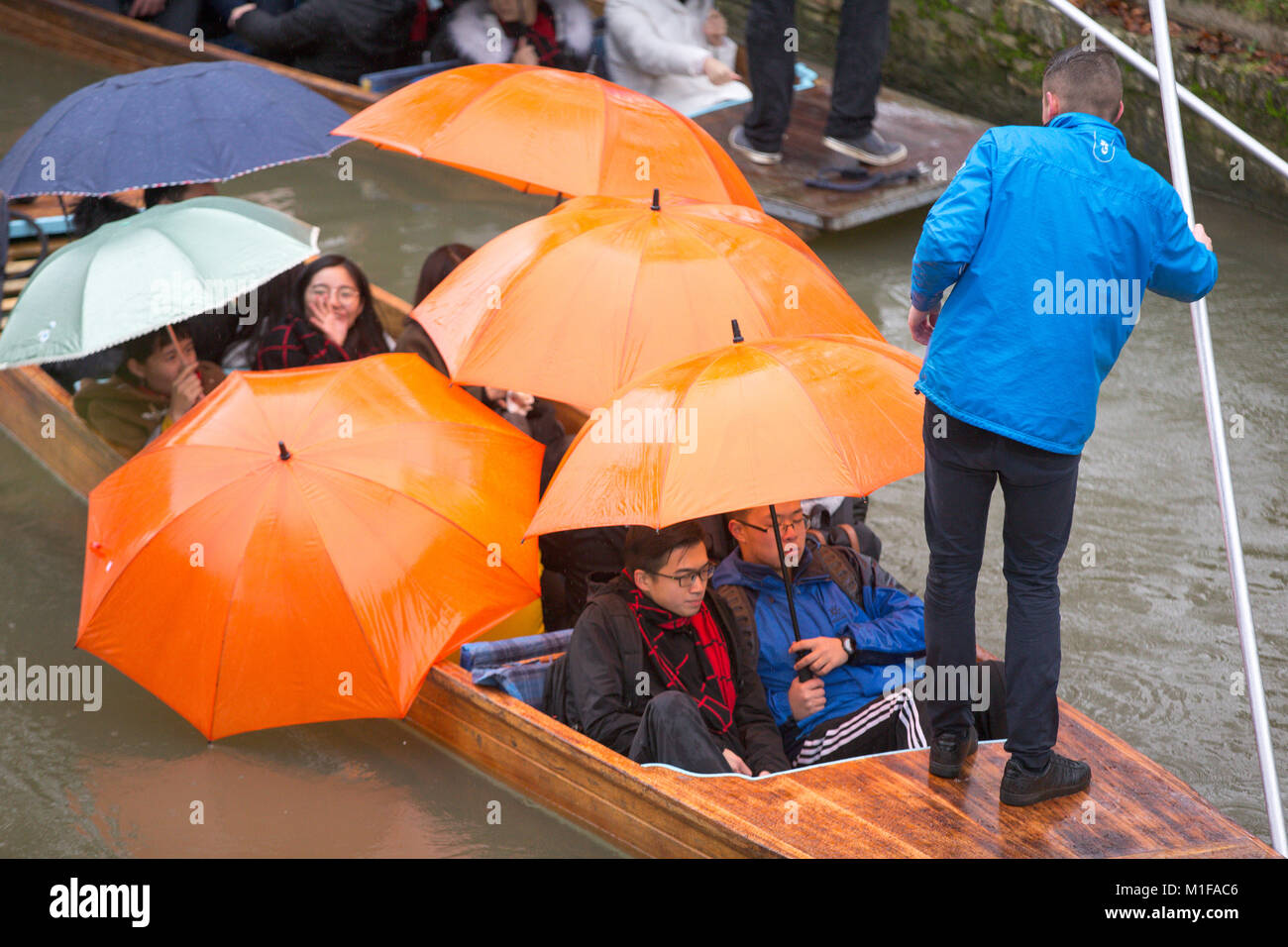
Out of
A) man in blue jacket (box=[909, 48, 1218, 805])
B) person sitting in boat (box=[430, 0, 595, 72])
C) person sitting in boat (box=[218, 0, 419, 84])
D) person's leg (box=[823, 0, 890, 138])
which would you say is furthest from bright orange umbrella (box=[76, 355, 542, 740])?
person sitting in boat (box=[218, 0, 419, 84])

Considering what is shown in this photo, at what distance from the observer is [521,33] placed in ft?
25.3

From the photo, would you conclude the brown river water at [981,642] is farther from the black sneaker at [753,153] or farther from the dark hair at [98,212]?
the dark hair at [98,212]

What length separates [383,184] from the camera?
812 cm

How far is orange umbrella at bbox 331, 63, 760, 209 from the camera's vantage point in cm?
471

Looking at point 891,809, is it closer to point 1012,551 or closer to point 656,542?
point 1012,551

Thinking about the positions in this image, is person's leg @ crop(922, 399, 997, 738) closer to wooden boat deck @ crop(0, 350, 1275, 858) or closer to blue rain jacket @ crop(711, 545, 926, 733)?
wooden boat deck @ crop(0, 350, 1275, 858)

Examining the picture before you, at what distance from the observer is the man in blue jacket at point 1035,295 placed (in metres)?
2.91

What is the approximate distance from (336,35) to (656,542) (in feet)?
17.4

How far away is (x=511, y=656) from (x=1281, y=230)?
472 cm

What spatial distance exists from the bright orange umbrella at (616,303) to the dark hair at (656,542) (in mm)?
410

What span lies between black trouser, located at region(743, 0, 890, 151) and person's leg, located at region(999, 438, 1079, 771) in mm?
4175

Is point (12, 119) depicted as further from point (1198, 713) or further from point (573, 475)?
point (1198, 713)
